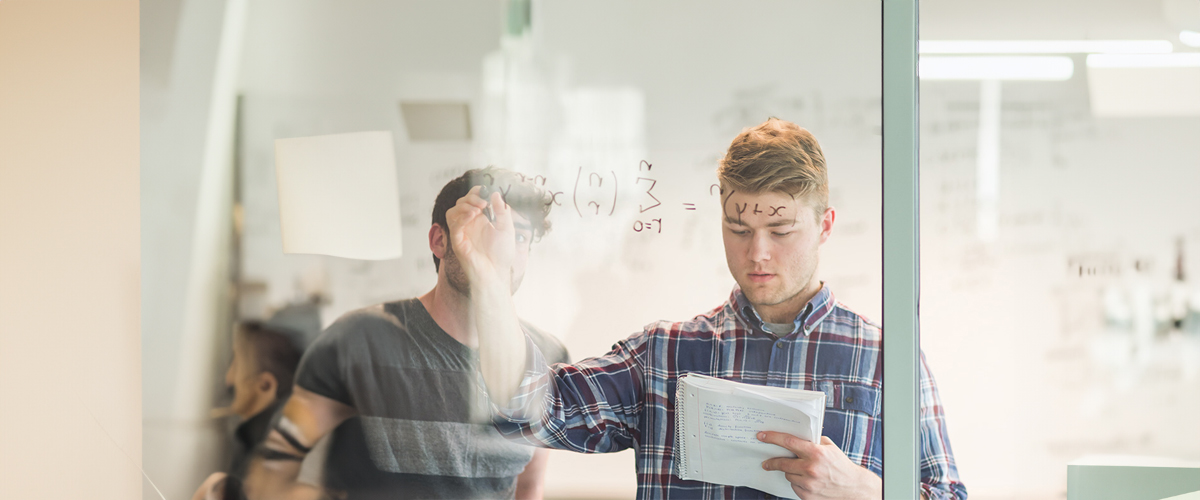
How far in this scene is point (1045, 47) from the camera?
49.0 inches

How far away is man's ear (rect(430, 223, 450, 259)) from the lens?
1.33 metres

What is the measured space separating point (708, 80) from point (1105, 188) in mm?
748

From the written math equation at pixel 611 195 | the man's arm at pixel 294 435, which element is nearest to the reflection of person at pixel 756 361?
the written math equation at pixel 611 195

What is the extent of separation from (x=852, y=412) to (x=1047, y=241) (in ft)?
1.56

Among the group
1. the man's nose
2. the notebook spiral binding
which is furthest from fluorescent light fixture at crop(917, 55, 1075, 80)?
the notebook spiral binding

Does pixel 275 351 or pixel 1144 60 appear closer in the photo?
pixel 1144 60

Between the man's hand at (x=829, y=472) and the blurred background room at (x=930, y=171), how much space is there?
190 millimetres

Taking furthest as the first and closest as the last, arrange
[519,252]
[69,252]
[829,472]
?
[69,252] → [519,252] → [829,472]

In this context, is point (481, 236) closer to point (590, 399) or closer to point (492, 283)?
point (492, 283)

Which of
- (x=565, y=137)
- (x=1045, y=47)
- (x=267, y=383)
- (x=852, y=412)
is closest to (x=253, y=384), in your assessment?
(x=267, y=383)

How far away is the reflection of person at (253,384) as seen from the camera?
1.37m

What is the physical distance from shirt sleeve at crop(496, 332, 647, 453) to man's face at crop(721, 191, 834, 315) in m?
0.23

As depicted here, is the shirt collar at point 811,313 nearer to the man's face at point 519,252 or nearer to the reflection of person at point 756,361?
the reflection of person at point 756,361

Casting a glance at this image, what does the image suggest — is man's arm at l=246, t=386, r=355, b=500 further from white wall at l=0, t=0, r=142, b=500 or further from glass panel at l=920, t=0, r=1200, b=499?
glass panel at l=920, t=0, r=1200, b=499
